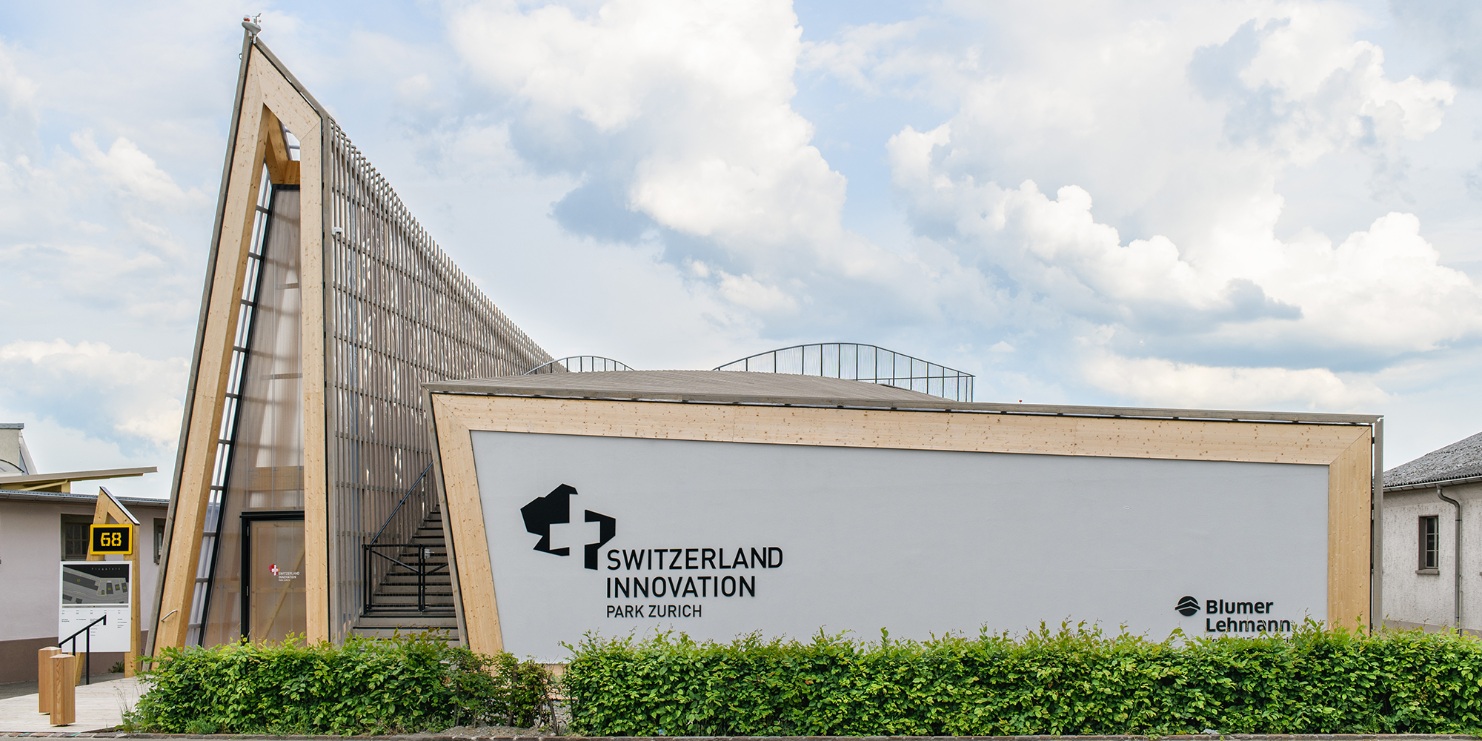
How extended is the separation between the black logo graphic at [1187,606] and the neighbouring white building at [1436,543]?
11217 millimetres

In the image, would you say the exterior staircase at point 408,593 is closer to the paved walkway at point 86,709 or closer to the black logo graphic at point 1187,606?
the paved walkway at point 86,709

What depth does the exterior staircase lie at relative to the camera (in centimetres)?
1856

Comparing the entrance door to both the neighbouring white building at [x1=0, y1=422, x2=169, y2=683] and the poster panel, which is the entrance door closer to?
the neighbouring white building at [x1=0, y1=422, x2=169, y2=683]

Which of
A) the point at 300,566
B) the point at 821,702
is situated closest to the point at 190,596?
the point at 300,566

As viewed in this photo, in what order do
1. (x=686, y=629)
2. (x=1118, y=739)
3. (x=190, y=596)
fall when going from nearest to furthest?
(x=1118, y=739) < (x=686, y=629) < (x=190, y=596)

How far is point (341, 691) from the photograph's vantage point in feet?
43.1

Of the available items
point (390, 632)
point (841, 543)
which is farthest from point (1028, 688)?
point (390, 632)

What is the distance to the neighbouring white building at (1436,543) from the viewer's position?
83.9ft

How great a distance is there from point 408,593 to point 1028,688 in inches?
440

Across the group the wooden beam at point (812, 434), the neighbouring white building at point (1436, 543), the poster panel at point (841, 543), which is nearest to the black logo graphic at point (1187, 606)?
the poster panel at point (841, 543)

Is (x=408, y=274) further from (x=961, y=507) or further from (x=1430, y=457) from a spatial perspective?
(x=1430, y=457)

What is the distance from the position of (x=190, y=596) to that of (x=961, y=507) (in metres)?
12.4

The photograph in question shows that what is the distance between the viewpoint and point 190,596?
19422mm

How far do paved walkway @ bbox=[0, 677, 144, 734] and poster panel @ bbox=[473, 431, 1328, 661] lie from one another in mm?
5117
